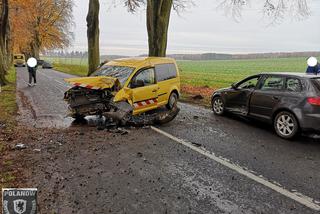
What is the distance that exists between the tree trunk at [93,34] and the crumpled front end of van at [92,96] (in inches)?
534

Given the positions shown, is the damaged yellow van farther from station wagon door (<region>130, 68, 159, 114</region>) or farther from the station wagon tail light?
the station wagon tail light

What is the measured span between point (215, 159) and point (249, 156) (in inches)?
32.0

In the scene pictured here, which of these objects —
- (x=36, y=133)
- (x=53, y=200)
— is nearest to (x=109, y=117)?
(x=36, y=133)

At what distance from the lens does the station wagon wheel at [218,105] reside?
11.0 meters

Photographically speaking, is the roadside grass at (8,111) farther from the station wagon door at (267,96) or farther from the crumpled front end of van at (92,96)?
the station wagon door at (267,96)

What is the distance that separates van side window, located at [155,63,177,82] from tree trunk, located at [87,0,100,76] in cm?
1180

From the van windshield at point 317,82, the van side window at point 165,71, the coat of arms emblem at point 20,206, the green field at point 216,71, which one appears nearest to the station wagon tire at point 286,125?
the van windshield at point 317,82

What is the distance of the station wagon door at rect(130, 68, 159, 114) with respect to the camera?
958 centimetres

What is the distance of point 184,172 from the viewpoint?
5613 mm

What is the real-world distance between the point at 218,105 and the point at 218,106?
36mm

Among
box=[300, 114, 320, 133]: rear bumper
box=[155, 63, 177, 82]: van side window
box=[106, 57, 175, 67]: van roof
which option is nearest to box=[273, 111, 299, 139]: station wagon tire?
box=[300, 114, 320, 133]: rear bumper

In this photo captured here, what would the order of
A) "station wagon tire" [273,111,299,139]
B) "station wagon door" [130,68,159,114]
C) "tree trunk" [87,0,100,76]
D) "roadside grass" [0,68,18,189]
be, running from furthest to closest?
1. "tree trunk" [87,0,100,76]
2. "station wagon door" [130,68,159,114]
3. "station wagon tire" [273,111,299,139]
4. "roadside grass" [0,68,18,189]

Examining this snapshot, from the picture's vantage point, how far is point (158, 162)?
20.1 ft

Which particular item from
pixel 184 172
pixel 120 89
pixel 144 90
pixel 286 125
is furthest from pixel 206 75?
pixel 184 172
